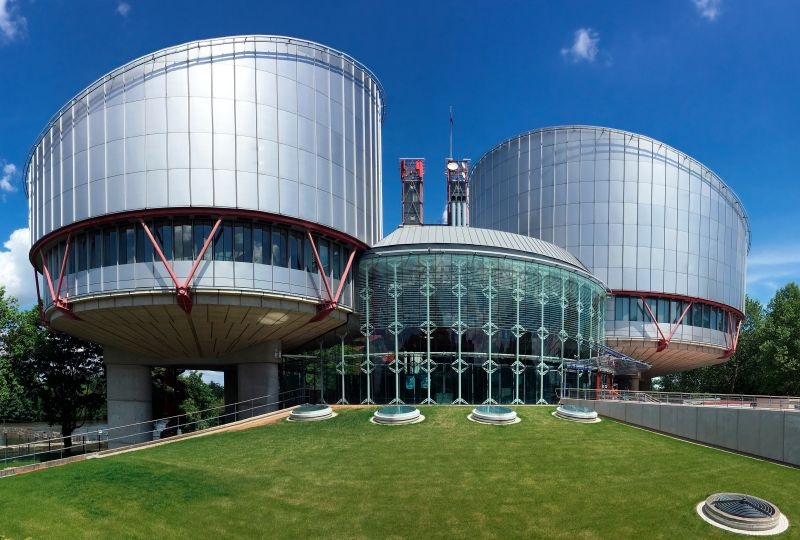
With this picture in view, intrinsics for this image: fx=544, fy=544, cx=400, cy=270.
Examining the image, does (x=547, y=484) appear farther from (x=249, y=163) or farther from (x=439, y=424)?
(x=249, y=163)

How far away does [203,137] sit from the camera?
30.0 m

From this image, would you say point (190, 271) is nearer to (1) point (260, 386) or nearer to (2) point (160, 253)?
(2) point (160, 253)

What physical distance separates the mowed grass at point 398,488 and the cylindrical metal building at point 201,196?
9.54 metres

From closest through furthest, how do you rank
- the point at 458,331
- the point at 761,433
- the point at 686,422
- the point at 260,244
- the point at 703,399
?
the point at 761,433 → the point at 686,422 → the point at 703,399 → the point at 260,244 → the point at 458,331

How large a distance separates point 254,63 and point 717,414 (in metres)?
30.0

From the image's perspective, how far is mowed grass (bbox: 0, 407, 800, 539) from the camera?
49.0 feet

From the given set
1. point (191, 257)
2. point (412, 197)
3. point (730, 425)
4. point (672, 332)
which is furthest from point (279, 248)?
point (672, 332)

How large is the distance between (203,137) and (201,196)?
338 cm

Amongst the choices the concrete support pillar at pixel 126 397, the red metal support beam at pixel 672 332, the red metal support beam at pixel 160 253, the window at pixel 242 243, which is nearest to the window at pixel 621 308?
the red metal support beam at pixel 672 332

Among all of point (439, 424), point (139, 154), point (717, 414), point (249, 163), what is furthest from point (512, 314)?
point (139, 154)

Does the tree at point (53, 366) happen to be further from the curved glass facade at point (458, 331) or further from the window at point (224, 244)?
the curved glass facade at point (458, 331)

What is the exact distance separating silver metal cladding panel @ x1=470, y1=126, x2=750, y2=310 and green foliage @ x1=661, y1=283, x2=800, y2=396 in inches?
256

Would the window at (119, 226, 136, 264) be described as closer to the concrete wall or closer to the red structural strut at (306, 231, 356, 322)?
the red structural strut at (306, 231, 356, 322)

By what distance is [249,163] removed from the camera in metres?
30.5
